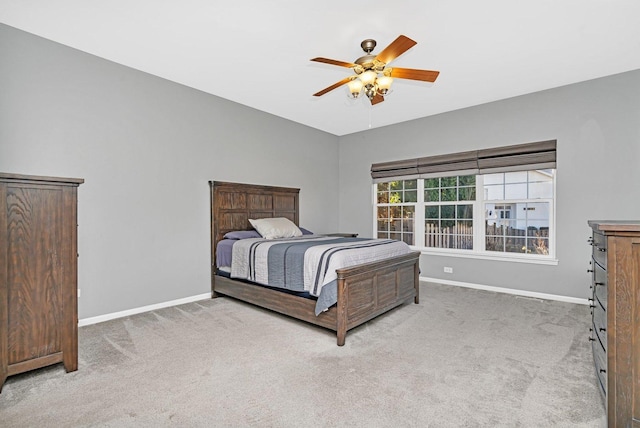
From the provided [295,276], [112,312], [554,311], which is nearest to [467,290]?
[554,311]

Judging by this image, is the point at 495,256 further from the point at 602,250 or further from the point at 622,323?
the point at 622,323

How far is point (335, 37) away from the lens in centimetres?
277

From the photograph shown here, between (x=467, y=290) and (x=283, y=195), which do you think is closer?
(x=467, y=290)

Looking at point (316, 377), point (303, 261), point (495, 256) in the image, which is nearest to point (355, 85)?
point (303, 261)

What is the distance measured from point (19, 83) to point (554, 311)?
5.73 m

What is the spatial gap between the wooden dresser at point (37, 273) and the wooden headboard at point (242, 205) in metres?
2.00

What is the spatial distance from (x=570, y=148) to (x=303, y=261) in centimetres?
359

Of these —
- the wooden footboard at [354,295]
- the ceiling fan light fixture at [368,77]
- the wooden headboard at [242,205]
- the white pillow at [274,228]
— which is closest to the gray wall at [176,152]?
the wooden headboard at [242,205]

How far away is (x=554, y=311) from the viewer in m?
3.44

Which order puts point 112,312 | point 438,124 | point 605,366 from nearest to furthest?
1. point 605,366
2. point 112,312
3. point 438,124

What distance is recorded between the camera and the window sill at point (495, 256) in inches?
158

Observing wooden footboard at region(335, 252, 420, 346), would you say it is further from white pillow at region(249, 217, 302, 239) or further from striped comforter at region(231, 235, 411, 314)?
white pillow at region(249, 217, 302, 239)

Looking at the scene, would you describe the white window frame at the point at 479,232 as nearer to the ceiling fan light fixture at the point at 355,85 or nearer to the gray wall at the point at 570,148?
the gray wall at the point at 570,148

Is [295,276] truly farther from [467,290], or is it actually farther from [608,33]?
[608,33]
